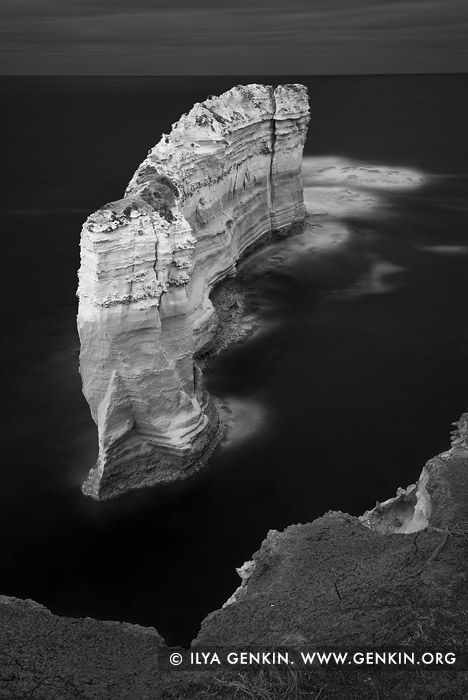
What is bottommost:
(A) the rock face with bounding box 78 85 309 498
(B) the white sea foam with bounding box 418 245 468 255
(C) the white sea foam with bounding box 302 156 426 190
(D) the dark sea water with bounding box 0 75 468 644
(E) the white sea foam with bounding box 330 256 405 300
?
(C) the white sea foam with bounding box 302 156 426 190

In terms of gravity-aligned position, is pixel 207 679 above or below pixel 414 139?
above

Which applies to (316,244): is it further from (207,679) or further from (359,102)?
(359,102)

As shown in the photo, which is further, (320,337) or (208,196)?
(320,337)

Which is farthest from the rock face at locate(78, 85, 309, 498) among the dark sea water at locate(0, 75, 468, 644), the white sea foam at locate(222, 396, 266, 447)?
the dark sea water at locate(0, 75, 468, 644)

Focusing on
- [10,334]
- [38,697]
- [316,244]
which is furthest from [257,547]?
[316,244]

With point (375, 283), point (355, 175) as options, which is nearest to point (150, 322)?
point (375, 283)

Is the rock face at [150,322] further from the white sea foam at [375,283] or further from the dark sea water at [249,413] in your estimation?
the white sea foam at [375,283]

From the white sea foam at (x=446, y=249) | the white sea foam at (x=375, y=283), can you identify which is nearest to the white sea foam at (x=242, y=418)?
the white sea foam at (x=375, y=283)

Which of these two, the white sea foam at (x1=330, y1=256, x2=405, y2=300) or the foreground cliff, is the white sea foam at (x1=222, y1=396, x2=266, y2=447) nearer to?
the foreground cliff
